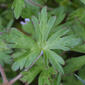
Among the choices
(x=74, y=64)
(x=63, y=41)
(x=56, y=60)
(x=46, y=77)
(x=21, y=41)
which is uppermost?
(x=21, y=41)

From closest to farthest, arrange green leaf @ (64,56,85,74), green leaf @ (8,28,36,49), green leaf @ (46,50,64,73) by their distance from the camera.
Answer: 1. green leaf @ (46,50,64,73)
2. green leaf @ (8,28,36,49)
3. green leaf @ (64,56,85,74)

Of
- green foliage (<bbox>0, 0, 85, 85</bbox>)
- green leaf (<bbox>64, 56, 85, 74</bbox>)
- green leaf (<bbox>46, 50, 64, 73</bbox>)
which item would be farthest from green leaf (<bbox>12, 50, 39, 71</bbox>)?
green leaf (<bbox>64, 56, 85, 74</bbox>)

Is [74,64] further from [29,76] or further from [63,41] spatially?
[29,76]

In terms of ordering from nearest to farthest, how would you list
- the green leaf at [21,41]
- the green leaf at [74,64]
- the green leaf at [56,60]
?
the green leaf at [56,60]
the green leaf at [21,41]
the green leaf at [74,64]

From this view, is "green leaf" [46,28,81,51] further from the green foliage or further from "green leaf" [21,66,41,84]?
"green leaf" [21,66,41,84]

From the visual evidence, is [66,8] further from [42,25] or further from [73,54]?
[42,25]

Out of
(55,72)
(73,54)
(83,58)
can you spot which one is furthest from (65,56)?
(55,72)

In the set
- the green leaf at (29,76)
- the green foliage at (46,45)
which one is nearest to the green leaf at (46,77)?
the green foliage at (46,45)

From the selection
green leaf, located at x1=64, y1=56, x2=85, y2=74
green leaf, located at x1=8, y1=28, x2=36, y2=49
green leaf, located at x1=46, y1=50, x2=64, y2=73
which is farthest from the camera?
green leaf, located at x1=64, y1=56, x2=85, y2=74

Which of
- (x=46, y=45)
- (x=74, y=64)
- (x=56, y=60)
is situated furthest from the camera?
(x=74, y=64)

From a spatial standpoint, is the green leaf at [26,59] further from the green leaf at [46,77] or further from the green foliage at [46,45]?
the green leaf at [46,77]

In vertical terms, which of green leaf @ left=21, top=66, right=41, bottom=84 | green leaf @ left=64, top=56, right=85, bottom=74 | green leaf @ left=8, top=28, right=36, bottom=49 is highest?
green leaf @ left=8, top=28, right=36, bottom=49

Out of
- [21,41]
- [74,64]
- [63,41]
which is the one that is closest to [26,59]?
[21,41]
